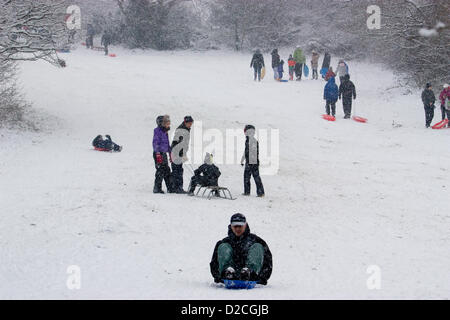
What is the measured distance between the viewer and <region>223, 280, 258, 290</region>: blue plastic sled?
24.1ft

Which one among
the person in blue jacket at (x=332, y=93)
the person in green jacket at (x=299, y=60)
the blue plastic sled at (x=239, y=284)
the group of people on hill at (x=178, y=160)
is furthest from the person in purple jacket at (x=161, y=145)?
the person in green jacket at (x=299, y=60)

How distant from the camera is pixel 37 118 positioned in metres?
22.1

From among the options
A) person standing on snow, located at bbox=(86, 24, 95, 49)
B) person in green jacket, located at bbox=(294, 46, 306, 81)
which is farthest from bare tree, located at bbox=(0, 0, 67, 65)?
person standing on snow, located at bbox=(86, 24, 95, 49)

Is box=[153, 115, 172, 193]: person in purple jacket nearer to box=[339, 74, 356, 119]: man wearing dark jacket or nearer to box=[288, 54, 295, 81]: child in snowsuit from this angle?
box=[339, 74, 356, 119]: man wearing dark jacket

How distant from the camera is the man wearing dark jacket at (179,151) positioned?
1337 cm

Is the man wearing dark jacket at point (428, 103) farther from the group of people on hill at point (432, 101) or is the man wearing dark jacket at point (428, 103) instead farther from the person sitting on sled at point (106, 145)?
the person sitting on sled at point (106, 145)

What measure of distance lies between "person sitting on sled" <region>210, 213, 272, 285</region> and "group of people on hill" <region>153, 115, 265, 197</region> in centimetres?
574

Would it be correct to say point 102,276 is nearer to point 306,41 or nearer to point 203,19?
point 306,41

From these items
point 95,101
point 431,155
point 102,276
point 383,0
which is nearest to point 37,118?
point 95,101

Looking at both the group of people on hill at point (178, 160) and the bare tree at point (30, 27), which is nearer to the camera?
the group of people on hill at point (178, 160)

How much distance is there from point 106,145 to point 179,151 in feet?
18.4

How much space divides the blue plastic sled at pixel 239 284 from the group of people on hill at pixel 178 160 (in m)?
6.16
